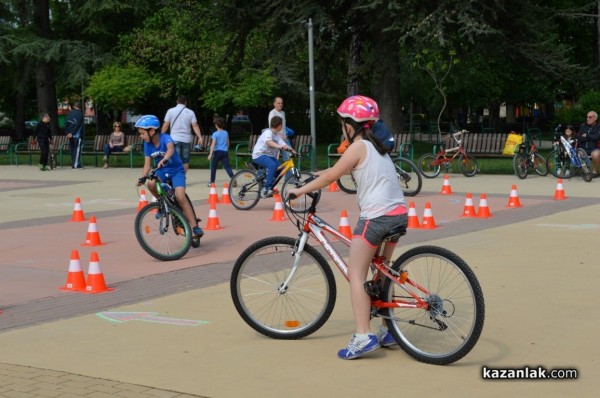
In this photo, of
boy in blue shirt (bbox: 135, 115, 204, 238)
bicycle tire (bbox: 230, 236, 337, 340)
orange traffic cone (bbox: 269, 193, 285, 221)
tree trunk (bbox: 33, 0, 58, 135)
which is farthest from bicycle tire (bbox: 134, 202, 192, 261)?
tree trunk (bbox: 33, 0, 58, 135)

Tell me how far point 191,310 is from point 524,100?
46.6m

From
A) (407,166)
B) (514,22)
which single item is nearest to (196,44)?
(514,22)

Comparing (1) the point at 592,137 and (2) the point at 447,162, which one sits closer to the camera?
(1) the point at 592,137

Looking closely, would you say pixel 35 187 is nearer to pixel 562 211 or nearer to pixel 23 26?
pixel 562 211

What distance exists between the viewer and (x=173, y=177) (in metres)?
12.1

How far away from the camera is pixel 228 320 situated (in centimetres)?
803

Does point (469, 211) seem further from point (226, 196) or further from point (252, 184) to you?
point (226, 196)

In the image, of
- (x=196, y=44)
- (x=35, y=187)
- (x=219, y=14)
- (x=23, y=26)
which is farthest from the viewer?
(x=23, y=26)

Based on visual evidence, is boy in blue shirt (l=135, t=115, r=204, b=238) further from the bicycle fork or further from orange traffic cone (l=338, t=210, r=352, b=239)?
the bicycle fork

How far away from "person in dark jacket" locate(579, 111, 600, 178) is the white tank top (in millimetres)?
16556

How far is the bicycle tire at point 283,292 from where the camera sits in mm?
7199

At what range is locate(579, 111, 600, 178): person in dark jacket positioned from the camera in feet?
73.2

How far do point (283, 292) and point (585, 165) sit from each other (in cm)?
1552

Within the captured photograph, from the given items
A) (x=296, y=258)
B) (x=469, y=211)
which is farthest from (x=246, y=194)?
(x=296, y=258)
